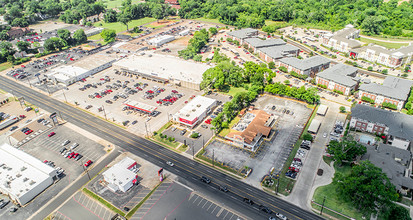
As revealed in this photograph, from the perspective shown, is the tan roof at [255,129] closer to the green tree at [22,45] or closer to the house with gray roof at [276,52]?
the house with gray roof at [276,52]

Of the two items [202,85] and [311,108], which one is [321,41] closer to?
[311,108]

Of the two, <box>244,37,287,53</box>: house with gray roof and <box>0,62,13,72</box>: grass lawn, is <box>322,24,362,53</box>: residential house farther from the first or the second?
<box>0,62,13,72</box>: grass lawn

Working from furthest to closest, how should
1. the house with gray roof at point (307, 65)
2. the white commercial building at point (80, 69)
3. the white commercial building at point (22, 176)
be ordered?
the white commercial building at point (80, 69) → the house with gray roof at point (307, 65) → the white commercial building at point (22, 176)

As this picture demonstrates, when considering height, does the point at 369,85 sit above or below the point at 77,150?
above

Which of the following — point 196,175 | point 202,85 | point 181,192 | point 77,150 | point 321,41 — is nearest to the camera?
point 181,192

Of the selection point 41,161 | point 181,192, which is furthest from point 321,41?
point 41,161

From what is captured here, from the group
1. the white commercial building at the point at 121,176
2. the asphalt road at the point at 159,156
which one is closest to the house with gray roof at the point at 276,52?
the asphalt road at the point at 159,156
